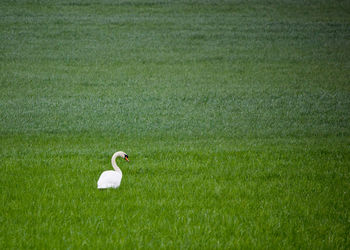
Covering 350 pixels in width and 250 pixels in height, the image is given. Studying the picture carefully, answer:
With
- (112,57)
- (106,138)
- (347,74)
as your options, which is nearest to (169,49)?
(112,57)

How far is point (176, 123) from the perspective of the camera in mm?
→ 13102

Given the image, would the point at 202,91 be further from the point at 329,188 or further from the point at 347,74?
the point at 329,188

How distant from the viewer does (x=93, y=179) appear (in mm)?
7102

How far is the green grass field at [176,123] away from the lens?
17.1 feet

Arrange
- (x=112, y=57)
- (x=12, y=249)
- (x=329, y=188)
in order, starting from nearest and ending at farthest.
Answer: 1. (x=12, y=249)
2. (x=329, y=188)
3. (x=112, y=57)

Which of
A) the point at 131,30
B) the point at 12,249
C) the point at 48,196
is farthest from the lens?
the point at 131,30

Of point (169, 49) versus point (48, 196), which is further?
point (169, 49)

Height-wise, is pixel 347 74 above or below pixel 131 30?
below

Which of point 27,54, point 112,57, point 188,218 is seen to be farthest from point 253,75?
point 188,218

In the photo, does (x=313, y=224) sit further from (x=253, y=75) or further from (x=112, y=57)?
(x=112, y=57)

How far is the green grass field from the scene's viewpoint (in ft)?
17.1

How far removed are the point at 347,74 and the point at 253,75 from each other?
4.71m

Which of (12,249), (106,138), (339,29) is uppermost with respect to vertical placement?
(339,29)

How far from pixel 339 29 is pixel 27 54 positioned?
19688mm
